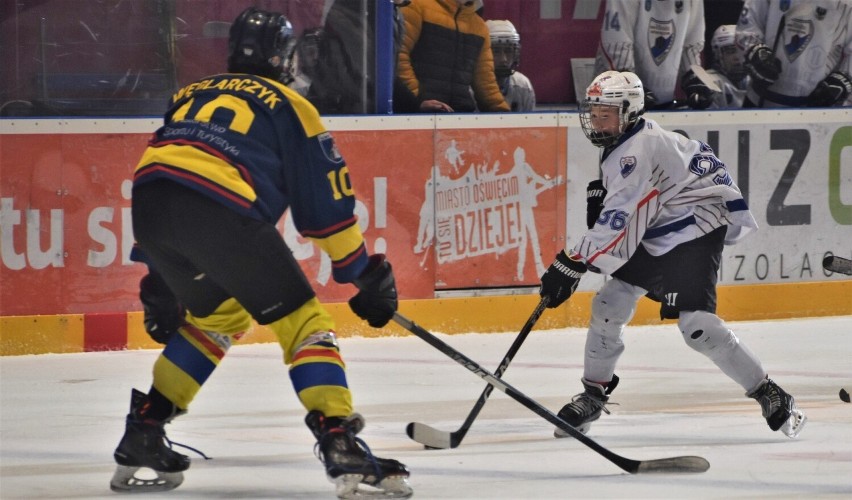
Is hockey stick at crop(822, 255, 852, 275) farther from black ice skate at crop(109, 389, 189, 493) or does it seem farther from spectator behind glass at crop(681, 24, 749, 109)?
spectator behind glass at crop(681, 24, 749, 109)

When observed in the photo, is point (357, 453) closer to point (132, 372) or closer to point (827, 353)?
point (132, 372)

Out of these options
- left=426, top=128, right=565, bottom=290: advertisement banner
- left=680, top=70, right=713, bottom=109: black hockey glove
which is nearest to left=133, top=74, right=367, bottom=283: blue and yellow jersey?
left=426, top=128, right=565, bottom=290: advertisement banner

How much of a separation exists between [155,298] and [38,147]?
215cm

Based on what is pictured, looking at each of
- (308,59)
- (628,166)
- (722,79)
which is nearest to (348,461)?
(628,166)

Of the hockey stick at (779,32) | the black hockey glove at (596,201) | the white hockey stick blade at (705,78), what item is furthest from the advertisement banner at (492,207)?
the black hockey glove at (596,201)

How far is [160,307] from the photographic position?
3.77 m

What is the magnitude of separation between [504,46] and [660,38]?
31.0 inches

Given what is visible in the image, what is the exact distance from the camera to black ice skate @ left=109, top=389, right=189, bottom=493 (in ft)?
11.8

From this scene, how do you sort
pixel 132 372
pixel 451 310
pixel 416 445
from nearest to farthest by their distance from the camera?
pixel 416 445 < pixel 132 372 < pixel 451 310

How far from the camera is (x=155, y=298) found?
377 centimetres

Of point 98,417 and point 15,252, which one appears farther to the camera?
point 15,252

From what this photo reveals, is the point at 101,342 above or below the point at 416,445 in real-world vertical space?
below

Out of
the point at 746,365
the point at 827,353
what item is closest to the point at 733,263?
the point at 827,353

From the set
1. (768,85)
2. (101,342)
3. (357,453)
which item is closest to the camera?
(357,453)
